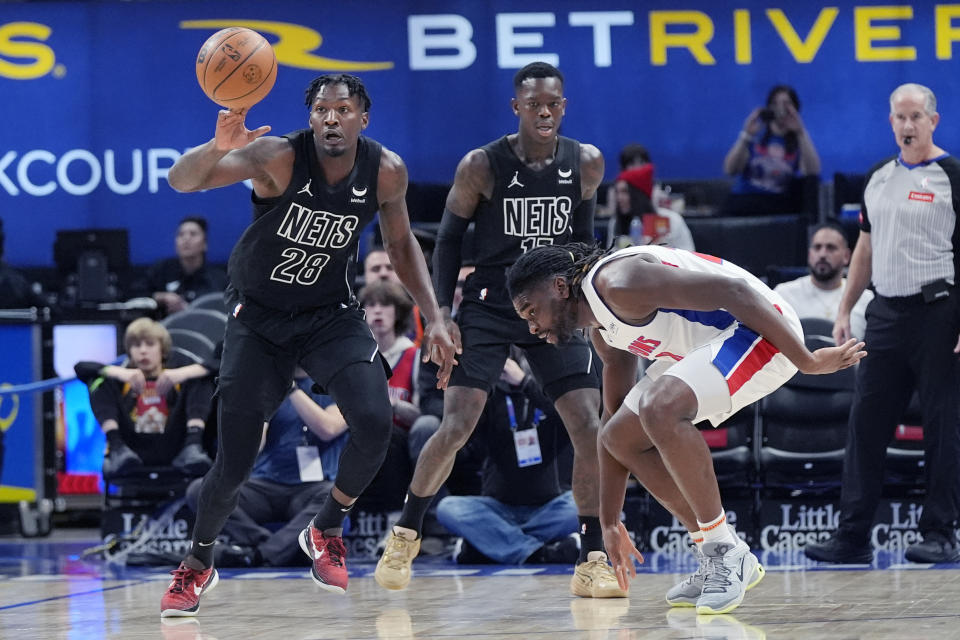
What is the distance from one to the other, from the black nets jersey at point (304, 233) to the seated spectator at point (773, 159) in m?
5.51

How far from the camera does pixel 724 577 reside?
468cm

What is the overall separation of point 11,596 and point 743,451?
373cm

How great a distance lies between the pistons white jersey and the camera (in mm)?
4594

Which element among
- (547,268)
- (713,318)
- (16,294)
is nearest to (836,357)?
(713,318)

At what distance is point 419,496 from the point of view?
19.1 feet

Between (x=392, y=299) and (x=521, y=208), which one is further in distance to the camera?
(x=392, y=299)

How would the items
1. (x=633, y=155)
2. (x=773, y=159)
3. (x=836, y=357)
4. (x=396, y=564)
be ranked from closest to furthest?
(x=836, y=357), (x=396, y=564), (x=633, y=155), (x=773, y=159)

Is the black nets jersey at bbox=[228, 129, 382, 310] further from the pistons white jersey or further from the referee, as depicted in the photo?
the referee

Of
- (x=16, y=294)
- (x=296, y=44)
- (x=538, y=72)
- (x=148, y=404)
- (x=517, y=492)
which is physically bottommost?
(x=517, y=492)

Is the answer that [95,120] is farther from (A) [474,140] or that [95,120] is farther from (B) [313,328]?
(B) [313,328]

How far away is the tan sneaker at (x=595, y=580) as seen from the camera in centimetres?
540

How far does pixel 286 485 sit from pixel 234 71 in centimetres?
331

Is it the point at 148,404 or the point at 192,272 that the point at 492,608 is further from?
the point at 192,272

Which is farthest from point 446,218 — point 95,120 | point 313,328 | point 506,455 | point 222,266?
point 95,120
